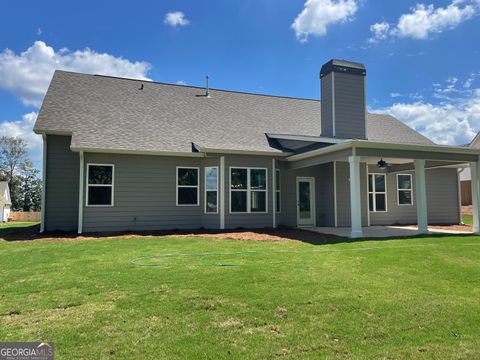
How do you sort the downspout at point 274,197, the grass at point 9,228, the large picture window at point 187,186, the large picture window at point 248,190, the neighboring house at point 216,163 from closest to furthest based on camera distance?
the neighboring house at point 216,163 < the large picture window at point 248,190 < the grass at point 9,228 < the large picture window at point 187,186 < the downspout at point 274,197

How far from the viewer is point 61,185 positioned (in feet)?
40.9

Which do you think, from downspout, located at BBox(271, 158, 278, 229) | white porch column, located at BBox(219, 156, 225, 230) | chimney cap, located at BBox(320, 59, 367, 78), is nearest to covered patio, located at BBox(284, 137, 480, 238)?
downspout, located at BBox(271, 158, 278, 229)

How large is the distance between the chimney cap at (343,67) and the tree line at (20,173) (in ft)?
155

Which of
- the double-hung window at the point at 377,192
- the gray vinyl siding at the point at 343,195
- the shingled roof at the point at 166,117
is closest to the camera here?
the shingled roof at the point at 166,117

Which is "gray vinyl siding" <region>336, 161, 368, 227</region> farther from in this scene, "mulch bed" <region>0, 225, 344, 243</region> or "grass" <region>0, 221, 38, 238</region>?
"grass" <region>0, 221, 38, 238</region>

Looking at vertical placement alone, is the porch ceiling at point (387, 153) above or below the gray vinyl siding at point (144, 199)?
above

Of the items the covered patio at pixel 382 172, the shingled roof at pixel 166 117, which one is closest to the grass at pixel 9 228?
the shingled roof at pixel 166 117

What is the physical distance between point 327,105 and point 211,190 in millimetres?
6019

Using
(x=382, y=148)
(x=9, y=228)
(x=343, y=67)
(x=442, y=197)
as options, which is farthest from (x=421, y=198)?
(x=9, y=228)

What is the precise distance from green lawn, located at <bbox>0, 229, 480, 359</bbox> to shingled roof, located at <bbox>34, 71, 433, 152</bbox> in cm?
601

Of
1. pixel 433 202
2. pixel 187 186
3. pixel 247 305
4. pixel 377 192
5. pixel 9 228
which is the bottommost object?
pixel 247 305

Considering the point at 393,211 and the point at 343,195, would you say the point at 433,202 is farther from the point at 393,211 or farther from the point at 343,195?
the point at 343,195

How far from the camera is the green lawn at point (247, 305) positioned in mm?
3285

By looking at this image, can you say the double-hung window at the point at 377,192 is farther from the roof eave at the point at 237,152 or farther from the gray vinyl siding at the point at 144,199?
the gray vinyl siding at the point at 144,199
